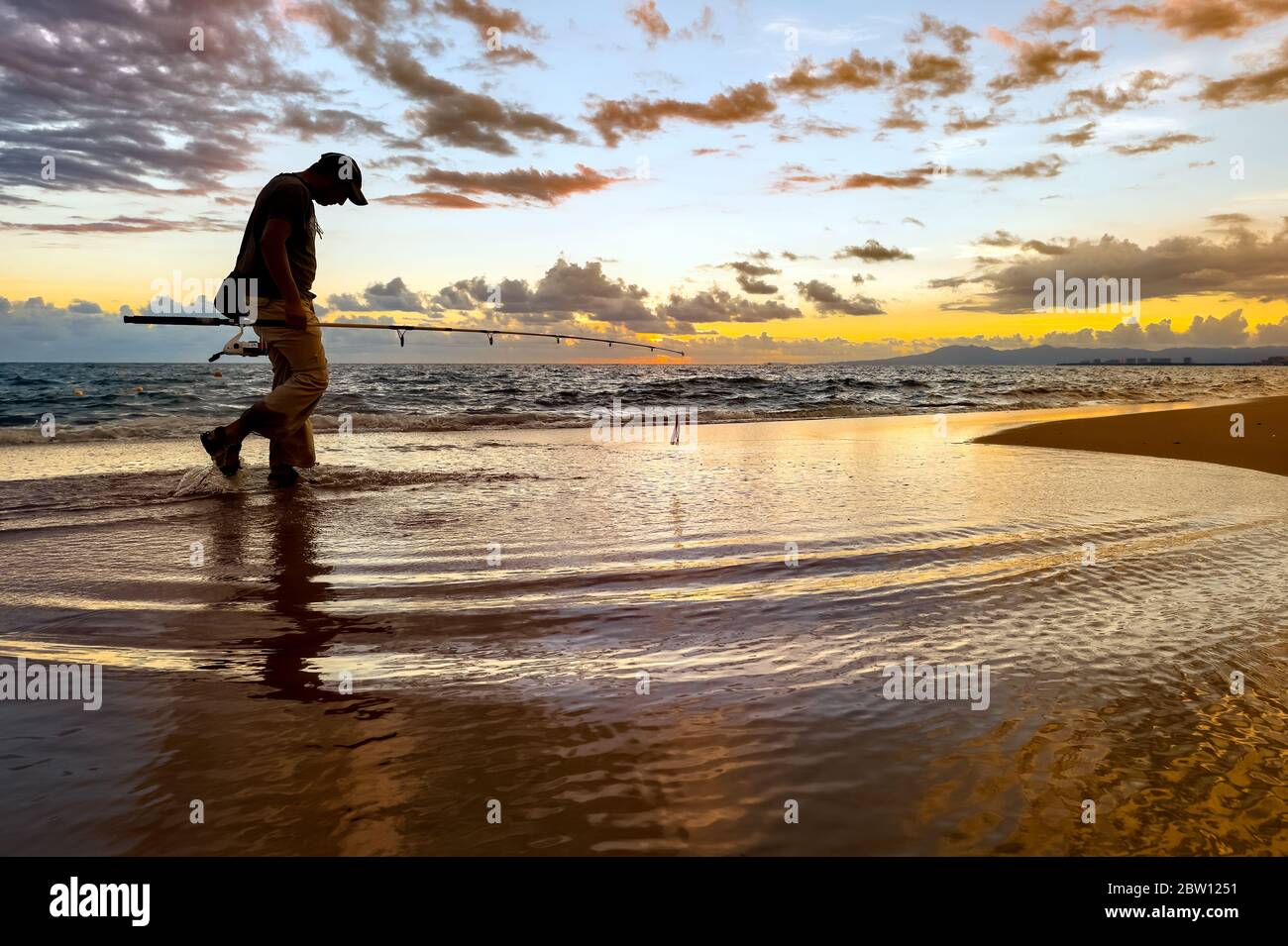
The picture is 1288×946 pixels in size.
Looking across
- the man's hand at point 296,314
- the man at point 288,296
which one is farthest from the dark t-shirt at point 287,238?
the man's hand at point 296,314

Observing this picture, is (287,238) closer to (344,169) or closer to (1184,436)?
(344,169)

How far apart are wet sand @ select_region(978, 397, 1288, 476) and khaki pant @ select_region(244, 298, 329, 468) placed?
11.3 meters

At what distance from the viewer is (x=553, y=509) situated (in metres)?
7.31

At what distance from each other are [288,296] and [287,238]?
1.77 feet

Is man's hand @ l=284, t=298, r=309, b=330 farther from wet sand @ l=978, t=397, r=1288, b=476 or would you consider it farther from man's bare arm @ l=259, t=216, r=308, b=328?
wet sand @ l=978, t=397, r=1288, b=476

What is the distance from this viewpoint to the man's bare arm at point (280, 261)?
725 cm

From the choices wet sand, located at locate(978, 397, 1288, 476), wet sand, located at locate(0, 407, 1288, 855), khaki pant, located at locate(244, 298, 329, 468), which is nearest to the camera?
wet sand, located at locate(0, 407, 1288, 855)

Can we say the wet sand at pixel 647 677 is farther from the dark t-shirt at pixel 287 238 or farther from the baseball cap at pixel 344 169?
the baseball cap at pixel 344 169

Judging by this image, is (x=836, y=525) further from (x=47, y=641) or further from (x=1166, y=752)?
(x=47, y=641)

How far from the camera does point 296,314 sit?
7664 mm

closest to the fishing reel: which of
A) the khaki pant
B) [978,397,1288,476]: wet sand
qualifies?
the khaki pant

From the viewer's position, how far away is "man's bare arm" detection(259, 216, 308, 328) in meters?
7.25
